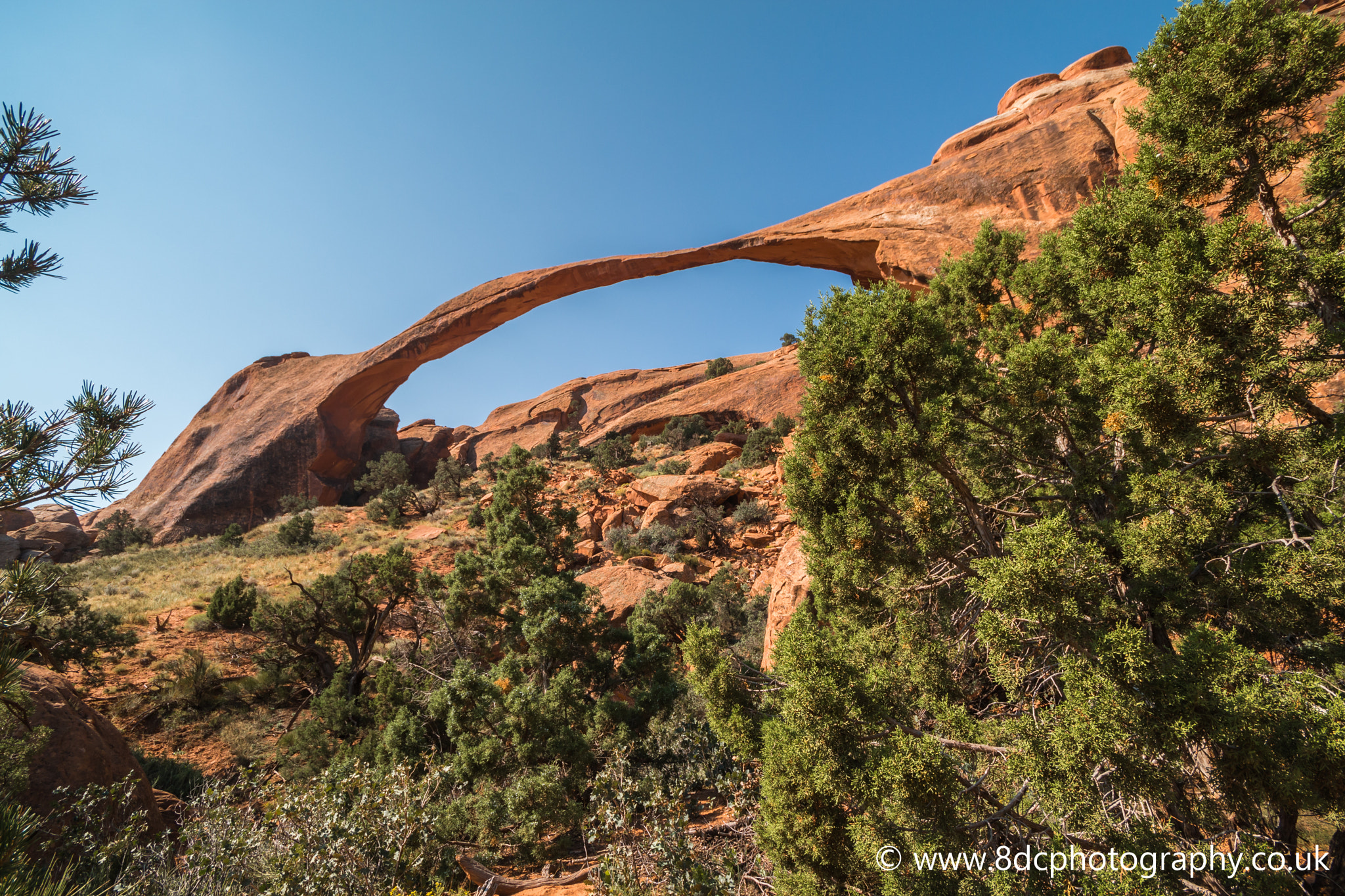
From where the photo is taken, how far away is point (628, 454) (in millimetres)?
24734

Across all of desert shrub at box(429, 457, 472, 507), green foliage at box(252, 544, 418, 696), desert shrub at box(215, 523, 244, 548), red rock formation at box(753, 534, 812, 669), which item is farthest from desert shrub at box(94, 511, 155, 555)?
red rock formation at box(753, 534, 812, 669)

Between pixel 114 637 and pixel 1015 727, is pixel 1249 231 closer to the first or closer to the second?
pixel 1015 727

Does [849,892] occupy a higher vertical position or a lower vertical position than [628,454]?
lower

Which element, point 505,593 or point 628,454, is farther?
point 628,454

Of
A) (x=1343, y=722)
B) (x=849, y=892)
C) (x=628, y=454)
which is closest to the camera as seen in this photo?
(x=1343, y=722)

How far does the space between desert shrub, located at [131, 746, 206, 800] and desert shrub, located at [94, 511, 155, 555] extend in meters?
21.5

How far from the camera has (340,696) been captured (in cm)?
873

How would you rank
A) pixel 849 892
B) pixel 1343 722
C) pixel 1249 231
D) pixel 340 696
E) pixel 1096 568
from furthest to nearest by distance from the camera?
pixel 340 696
pixel 849 892
pixel 1249 231
pixel 1096 568
pixel 1343 722

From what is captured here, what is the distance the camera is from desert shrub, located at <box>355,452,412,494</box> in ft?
88.1

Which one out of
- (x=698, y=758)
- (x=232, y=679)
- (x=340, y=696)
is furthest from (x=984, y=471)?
(x=232, y=679)

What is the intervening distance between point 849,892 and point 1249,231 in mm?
5004

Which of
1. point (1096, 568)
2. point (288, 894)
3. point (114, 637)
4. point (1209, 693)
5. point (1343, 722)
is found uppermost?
point (114, 637)

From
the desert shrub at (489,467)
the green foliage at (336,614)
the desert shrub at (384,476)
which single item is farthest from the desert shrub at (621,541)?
the desert shrub at (384,476)

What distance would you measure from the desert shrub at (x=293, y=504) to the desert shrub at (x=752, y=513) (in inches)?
826
